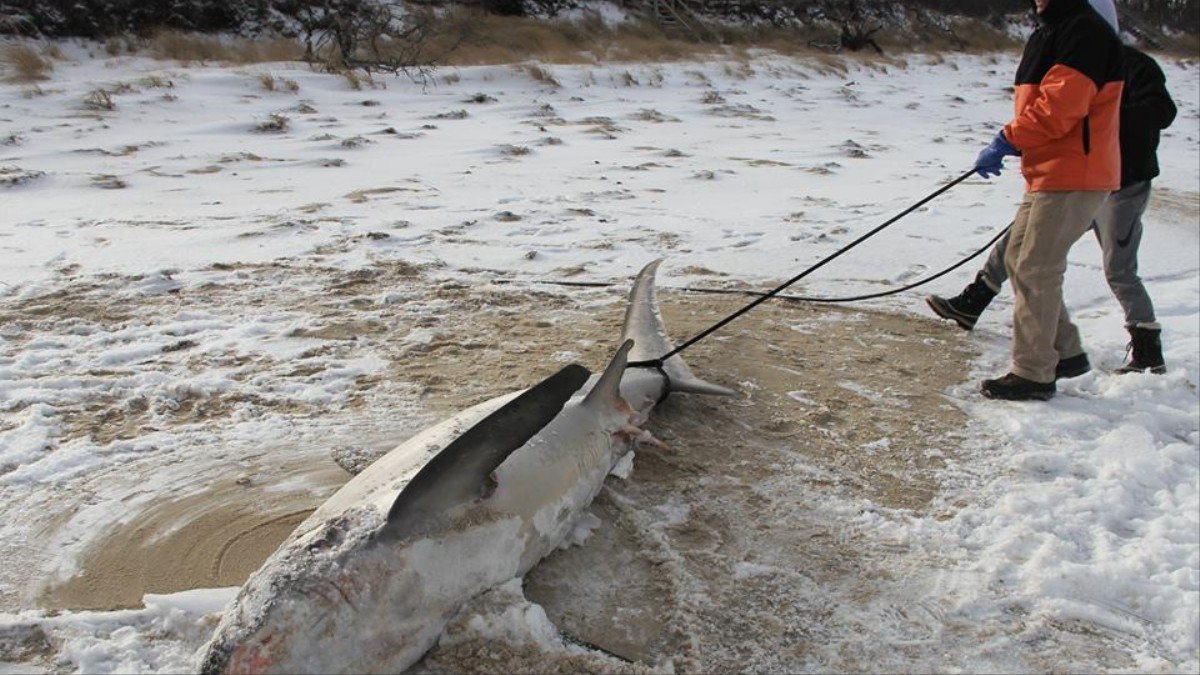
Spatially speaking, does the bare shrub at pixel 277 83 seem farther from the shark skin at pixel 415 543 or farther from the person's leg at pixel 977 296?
A: the shark skin at pixel 415 543

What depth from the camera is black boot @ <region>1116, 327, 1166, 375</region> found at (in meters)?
4.49

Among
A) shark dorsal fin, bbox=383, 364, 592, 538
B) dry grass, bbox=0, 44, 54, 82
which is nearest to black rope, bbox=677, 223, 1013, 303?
shark dorsal fin, bbox=383, 364, 592, 538

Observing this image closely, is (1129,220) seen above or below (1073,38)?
below

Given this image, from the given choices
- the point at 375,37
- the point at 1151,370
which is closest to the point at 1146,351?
the point at 1151,370

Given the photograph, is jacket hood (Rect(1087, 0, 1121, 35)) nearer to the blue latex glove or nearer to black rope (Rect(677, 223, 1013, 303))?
the blue latex glove

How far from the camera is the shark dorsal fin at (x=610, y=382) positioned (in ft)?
11.0

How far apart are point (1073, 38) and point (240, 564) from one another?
3432 millimetres

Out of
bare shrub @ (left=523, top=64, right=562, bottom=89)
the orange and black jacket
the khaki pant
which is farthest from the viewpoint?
bare shrub @ (left=523, top=64, right=562, bottom=89)

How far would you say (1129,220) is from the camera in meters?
4.45

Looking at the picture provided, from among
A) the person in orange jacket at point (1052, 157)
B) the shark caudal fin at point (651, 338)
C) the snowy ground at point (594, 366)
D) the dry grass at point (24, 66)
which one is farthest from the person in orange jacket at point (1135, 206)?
the dry grass at point (24, 66)

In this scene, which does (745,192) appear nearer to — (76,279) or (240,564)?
(76,279)

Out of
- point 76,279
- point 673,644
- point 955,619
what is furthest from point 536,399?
point 76,279

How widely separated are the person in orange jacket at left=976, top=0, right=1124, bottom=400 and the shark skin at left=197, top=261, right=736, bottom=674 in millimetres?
2093

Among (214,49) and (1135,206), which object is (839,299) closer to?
(1135,206)
